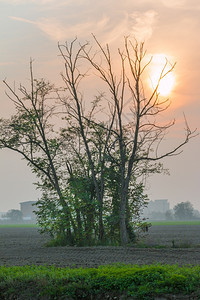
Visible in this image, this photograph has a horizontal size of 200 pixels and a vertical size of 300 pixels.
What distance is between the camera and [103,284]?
43.7 ft

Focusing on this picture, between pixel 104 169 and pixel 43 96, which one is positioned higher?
pixel 43 96

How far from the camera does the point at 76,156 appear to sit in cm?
3195

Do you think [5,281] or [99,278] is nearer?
[99,278]

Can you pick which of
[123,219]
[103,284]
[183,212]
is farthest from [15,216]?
[103,284]

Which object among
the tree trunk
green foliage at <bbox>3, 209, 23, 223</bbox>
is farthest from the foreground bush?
green foliage at <bbox>3, 209, 23, 223</bbox>

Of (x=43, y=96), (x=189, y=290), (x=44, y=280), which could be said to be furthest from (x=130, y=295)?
(x=43, y=96)

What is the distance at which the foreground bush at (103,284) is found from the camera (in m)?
12.5

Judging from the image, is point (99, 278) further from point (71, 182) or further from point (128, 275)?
point (71, 182)

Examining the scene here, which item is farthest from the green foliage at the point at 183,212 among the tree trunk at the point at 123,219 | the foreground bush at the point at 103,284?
the foreground bush at the point at 103,284

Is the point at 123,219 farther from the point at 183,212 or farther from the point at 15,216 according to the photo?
the point at 15,216

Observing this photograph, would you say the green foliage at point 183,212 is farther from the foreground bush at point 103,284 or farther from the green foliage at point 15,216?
the foreground bush at point 103,284

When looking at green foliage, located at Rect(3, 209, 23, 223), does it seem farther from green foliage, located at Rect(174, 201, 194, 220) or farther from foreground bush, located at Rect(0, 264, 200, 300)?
foreground bush, located at Rect(0, 264, 200, 300)

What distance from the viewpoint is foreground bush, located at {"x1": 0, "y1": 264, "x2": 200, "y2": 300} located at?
12.5 m

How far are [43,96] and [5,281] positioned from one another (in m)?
19.3
